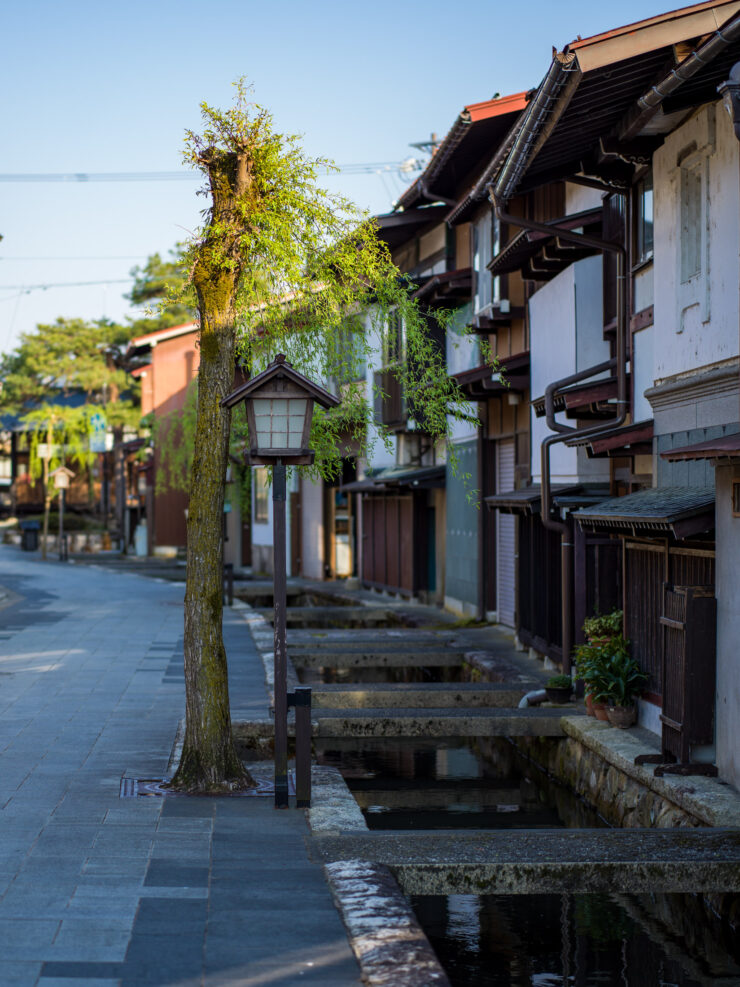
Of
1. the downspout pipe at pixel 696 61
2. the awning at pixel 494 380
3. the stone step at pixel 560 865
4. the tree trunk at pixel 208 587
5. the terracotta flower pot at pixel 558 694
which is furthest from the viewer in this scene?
the awning at pixel 494 380

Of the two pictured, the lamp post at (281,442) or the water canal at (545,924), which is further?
the lamp post at (281,442)

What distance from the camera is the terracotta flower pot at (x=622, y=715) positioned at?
11797 mm

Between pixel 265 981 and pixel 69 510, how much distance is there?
7470 centimetres

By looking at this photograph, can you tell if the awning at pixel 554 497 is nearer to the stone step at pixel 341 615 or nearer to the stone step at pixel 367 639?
the stone step at pixel 367 639

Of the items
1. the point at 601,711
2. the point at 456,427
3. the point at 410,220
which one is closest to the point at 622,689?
the point at 601,711

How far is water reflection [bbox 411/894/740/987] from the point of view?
7.07 metres

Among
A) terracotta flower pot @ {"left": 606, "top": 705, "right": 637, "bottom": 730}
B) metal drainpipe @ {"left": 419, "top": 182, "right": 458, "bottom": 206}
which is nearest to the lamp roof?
terracotta flower pot @ {"left": 606, "top": 705, "right": 637, "bottom": 730}

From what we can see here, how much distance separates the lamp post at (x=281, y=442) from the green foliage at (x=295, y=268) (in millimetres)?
998

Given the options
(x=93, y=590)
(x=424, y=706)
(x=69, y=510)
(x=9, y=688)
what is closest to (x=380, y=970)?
(x=424, y=706)

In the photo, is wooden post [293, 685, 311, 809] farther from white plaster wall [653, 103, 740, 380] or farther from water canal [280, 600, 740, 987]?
white plaster wall [653, 103, 740, 380]

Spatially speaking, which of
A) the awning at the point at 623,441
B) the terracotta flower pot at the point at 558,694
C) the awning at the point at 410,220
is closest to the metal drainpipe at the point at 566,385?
the awning at the point at 623,441

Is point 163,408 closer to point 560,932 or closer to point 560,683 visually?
point 560,683

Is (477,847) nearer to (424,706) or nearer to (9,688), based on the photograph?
(424,706)

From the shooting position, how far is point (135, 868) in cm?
739
